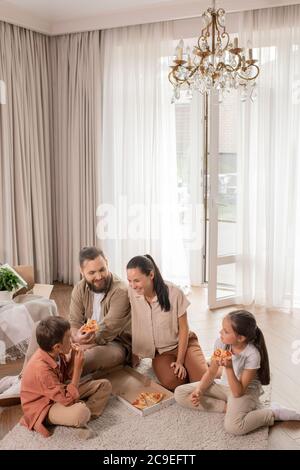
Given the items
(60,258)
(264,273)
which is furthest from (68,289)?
(264,273)

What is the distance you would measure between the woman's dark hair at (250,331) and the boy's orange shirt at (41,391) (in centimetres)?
87

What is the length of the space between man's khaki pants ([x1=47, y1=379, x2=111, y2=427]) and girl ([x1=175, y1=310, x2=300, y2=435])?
0.48 meters

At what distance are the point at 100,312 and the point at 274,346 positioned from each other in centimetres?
136

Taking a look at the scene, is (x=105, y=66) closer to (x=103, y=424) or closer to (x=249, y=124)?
(x=249, y=124)

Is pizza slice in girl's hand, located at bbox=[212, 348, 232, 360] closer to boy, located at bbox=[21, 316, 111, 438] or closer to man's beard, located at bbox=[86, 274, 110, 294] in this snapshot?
boy, located at bbox=[21, 316, 111, 438]

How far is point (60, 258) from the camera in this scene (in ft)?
17.3

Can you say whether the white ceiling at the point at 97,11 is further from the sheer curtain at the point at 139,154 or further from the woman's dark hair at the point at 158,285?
the woman's dark hair at the point at 158,285

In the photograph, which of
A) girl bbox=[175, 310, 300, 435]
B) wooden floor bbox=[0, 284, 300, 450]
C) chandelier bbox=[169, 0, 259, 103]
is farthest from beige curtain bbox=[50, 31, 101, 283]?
girl bbox=[175, 310, 300, 435]

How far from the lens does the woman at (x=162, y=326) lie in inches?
112

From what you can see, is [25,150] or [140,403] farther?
[25,150]

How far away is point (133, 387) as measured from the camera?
2873 millimetres

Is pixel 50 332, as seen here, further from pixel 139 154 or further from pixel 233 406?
pixel 139 154

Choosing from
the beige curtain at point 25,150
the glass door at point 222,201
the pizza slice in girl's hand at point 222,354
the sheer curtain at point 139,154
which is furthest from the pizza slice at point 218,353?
the beige curtain at point 25,150
